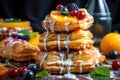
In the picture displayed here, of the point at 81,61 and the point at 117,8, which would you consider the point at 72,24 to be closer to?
the point at 81,61

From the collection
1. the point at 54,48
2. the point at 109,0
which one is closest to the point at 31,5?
the point at 109,0

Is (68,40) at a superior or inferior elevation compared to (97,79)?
superior

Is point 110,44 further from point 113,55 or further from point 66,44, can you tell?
point 66,44

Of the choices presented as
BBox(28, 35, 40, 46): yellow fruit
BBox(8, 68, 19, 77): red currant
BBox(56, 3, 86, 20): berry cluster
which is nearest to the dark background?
BBox(28, 35, 40, 46): yellow fruit

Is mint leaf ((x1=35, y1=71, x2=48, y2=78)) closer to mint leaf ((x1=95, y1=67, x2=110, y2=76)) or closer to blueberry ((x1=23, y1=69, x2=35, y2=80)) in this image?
blueberry ((x1=23, y1=69, x2=35, y2=80))

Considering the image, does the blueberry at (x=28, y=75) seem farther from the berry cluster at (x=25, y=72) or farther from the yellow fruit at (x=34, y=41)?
the yellow fruit at (x=34, y=41)

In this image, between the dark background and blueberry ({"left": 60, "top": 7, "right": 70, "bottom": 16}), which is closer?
blueberry ({"left": 60, "top": 7, "right": 70, "bottom": 16})

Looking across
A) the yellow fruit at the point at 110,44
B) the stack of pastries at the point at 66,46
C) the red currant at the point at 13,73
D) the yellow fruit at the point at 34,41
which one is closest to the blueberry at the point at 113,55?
the yellow fruit at the point at 110,44

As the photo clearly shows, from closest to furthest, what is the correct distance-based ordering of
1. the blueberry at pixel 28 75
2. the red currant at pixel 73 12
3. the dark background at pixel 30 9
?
the blueberry at pixel 28 75, the red currant at pixel 73 12, the dark background at pixel 30 9
